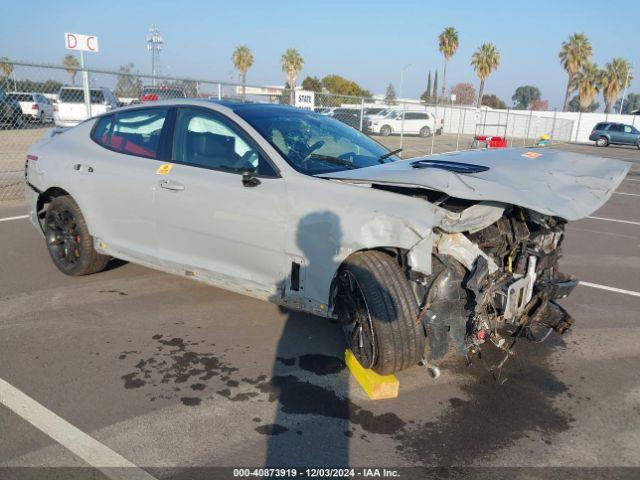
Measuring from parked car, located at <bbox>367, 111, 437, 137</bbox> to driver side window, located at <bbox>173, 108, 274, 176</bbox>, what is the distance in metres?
26.0

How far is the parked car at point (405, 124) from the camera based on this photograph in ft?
98.9

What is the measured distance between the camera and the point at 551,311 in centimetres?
369

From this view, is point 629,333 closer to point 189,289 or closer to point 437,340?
point 437,340

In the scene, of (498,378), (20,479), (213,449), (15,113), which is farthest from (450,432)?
(15,113)

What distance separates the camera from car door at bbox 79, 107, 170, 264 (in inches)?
175

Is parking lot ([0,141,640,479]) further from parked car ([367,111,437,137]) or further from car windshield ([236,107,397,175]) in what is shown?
parked car ([367,111,437,137])

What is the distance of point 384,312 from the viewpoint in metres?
3.15

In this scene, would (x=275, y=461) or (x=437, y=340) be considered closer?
(x=275, y=461)

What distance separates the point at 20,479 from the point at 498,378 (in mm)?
2741

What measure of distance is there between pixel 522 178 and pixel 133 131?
3247 mm

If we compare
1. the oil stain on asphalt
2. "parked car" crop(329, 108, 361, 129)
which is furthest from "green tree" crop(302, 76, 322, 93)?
the oil stain on asphalt

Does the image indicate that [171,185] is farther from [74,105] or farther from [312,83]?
[312,83]

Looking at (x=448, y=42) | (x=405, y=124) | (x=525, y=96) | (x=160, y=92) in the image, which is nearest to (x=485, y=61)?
(x=448, y=42)

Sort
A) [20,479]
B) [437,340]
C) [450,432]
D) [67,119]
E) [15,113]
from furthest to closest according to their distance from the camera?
[67,119], [15,113], [437,340], [450,432], [20,479]
